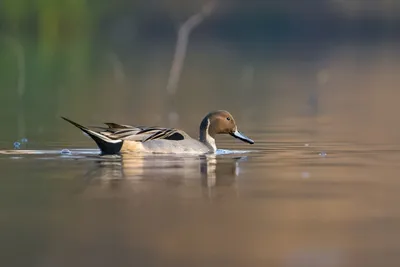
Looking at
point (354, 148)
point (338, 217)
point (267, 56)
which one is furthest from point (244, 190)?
point (267, 56)

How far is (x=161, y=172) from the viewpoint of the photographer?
1177cm

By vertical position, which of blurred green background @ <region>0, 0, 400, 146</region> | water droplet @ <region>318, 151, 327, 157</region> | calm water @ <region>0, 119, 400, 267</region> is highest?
blurred green background @ <region>0, 0, 400, 146</region>

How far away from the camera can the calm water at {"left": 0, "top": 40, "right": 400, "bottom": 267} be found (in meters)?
8.20

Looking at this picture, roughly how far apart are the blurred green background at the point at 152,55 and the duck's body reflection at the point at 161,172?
2.59 meters

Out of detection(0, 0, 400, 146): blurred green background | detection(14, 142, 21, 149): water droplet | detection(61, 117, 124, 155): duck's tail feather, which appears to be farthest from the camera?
detection(0, 0, 400, 146): blurred green background

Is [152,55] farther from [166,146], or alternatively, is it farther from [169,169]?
[169,169]

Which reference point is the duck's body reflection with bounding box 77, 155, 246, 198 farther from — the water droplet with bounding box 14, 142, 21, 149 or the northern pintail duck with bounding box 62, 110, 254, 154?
the water droplet with bounding box 14, 142, 21, 149

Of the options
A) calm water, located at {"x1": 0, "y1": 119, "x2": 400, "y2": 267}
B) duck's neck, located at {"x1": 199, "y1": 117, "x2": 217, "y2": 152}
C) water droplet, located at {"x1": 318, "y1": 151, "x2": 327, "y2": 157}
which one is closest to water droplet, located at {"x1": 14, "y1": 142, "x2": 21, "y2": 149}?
calm water, located at {"x1": 0, "y1": 119, "x2": 400, "y2": 267}

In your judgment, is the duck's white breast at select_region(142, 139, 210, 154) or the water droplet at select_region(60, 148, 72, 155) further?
the water droplet at select_region(60, 148, 72, 155)

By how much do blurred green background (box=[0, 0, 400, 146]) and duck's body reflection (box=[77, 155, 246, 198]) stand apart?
8.49 ft

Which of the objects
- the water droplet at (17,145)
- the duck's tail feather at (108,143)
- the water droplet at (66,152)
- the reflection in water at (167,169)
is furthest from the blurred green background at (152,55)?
the reflection in water at (167,169)

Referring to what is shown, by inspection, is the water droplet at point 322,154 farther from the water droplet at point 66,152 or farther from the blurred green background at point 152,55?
the blurred green background at point 152,55

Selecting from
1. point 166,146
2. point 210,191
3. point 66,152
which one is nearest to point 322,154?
point 166,146

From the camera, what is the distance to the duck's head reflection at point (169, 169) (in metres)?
11.3
